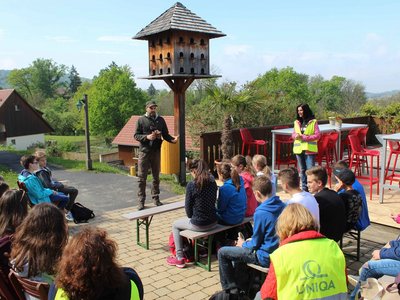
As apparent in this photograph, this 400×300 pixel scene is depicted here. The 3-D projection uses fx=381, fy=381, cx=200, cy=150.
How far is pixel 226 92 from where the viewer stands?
12.7 meters

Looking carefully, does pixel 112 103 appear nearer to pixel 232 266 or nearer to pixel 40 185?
pixel 40 185

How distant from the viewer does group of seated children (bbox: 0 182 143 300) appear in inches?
75.9

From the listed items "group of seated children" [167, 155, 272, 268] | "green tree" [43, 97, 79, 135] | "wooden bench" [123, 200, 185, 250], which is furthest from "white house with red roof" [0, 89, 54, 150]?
"group of seated children" [167, 155, 272, 268]

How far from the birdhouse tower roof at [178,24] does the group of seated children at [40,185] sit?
12.7ft

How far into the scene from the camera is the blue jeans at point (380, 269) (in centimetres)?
327

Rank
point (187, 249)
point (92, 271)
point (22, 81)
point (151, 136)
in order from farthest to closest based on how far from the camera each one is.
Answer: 1. point (22, 81)
2. point (151, 136)
3. point (187, 249)
4. point (92, 271)

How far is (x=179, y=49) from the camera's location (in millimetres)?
8352

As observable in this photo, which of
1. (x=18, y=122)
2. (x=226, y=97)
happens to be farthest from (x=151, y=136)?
(x=18, y=122)

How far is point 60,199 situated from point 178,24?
4446 millimetres

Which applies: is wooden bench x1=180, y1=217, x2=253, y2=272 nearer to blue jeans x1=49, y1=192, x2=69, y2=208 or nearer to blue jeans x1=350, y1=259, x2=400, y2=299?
blue jeans x1=350, y1=259, x2=400, y2=299

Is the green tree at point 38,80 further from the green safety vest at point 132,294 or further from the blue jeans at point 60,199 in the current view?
the green safety vest at point 132,294

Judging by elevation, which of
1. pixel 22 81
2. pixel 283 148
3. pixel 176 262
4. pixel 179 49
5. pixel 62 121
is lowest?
pixel 176 262

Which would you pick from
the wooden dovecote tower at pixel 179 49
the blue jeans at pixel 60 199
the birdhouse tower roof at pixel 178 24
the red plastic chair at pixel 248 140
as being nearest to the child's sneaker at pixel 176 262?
the blue jeans at pixel 60 199

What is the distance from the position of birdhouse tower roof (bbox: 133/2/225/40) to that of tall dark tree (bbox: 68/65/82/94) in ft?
307
